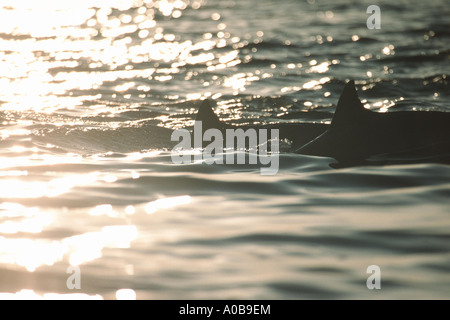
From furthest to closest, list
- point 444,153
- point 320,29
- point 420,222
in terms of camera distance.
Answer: point 320,29 → point 444,153 → point 420,222

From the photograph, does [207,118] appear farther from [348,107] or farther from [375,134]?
[375,134]

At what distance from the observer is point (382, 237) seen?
18.3ft

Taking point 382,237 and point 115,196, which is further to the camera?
point 115,196

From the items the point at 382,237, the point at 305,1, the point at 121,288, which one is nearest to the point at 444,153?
the point at 382,237

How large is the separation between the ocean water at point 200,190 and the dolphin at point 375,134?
1.24 feet

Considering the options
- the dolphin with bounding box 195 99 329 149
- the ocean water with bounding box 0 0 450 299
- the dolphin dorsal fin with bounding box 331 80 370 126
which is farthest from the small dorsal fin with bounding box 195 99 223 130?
the dolphin dorsal fin with bounding box 331 80 370 126

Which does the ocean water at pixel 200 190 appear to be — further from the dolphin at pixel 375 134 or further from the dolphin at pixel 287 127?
the dolphin at pixel 287 127

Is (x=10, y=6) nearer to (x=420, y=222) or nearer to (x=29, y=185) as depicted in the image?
(x=29, y=185)

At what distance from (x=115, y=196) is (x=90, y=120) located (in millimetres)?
6016

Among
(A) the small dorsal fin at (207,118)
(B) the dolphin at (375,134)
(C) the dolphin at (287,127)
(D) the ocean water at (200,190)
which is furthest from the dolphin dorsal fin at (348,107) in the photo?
(A) the small dorsal fin at (207,118)

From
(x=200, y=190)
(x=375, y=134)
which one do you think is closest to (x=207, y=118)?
(x=375, y=134)

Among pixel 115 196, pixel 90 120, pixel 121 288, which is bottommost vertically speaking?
pixel 121 288

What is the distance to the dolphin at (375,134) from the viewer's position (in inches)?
351

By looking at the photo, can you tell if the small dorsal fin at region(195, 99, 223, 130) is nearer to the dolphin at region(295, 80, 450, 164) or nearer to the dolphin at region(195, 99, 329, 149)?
the dolphin at region(195, 99, 329, 149)
